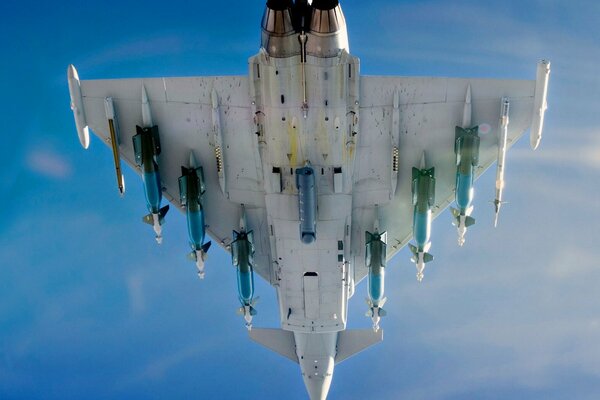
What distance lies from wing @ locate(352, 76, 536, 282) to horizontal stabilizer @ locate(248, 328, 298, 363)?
985 centimetres

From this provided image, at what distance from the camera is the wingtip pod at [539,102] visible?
29.0 m

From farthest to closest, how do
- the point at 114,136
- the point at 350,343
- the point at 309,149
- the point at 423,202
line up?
1. the point at 350,343
2. the point at 423,202
3. the point at 114,136
4. the point at 309,149

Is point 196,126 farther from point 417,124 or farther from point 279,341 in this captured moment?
point 279,341

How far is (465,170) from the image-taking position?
100.0 feet

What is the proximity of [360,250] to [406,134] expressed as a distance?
6.41 meters

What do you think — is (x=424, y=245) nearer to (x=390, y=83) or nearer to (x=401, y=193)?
(x=401, y=193)

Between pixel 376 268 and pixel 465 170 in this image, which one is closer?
pixel 465 170

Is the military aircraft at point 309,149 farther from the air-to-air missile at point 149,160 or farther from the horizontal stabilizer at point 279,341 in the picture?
the horizontal stabilizer at point 279,341

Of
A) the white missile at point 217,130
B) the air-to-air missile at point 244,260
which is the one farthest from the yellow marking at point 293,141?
the air-to-air missile at point 244,260

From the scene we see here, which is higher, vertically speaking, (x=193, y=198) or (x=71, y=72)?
(x=71, y=72)

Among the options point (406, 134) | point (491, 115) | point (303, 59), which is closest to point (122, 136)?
point (303, 59)

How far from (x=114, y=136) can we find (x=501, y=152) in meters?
15.4

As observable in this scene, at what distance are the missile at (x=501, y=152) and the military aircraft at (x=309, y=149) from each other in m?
0.05

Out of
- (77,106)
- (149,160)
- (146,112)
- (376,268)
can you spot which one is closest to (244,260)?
(376,268)
